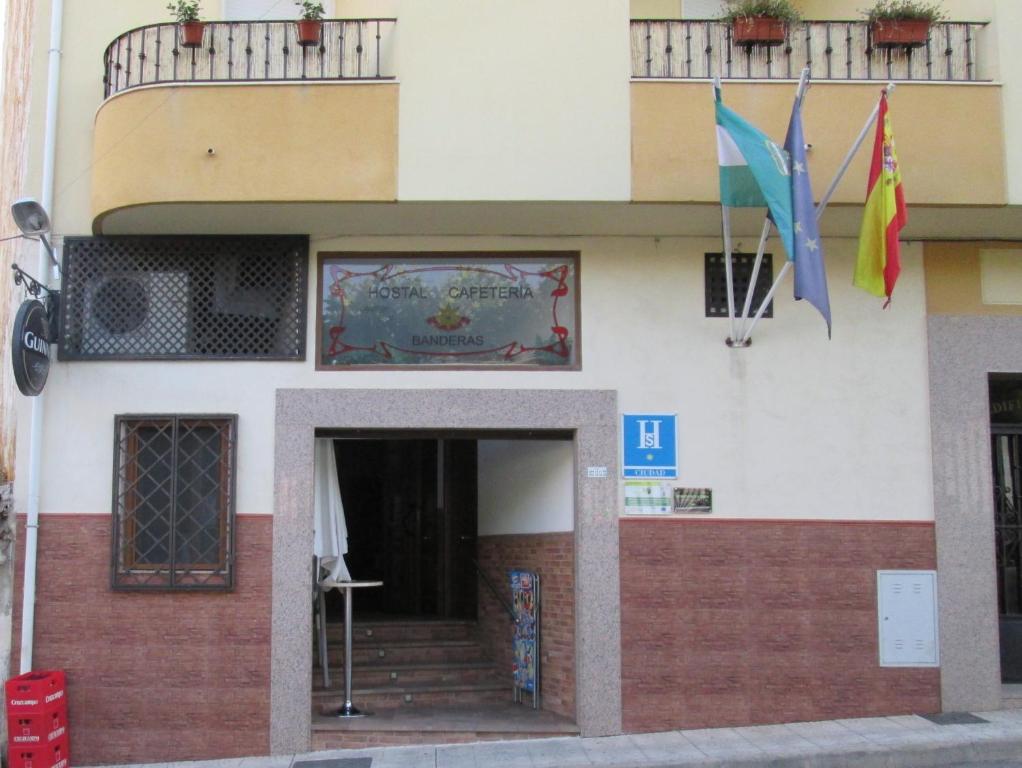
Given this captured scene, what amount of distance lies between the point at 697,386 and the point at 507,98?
2.91m

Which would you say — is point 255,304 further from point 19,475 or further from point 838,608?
point 838,608

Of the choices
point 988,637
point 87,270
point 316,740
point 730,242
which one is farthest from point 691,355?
point 87,270

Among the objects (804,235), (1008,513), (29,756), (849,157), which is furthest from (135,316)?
(1008,513)

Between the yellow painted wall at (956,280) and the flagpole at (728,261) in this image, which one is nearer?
the flagpole at (728,261)

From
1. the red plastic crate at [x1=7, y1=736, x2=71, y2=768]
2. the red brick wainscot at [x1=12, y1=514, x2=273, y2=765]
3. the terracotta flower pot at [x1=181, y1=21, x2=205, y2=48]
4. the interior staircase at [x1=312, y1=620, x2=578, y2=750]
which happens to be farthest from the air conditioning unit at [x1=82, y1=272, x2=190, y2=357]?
the interior staircase at [x1=312, y1=620, x2=578, y2=750]

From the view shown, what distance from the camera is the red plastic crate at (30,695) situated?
28.7 ft

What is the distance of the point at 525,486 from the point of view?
10992 mm

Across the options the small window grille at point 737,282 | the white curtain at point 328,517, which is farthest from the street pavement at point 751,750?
the small window grille at point 737,282

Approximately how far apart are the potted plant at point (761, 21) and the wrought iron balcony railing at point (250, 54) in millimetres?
2939

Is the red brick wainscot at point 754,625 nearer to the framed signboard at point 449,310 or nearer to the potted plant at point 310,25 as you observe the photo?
the framed signboard at point 449,310

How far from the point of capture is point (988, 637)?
9719 millimetres

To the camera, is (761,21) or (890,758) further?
(761,21)

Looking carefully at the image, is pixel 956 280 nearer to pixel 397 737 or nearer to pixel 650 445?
pixel 650 445

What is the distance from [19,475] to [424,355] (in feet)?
11.6
